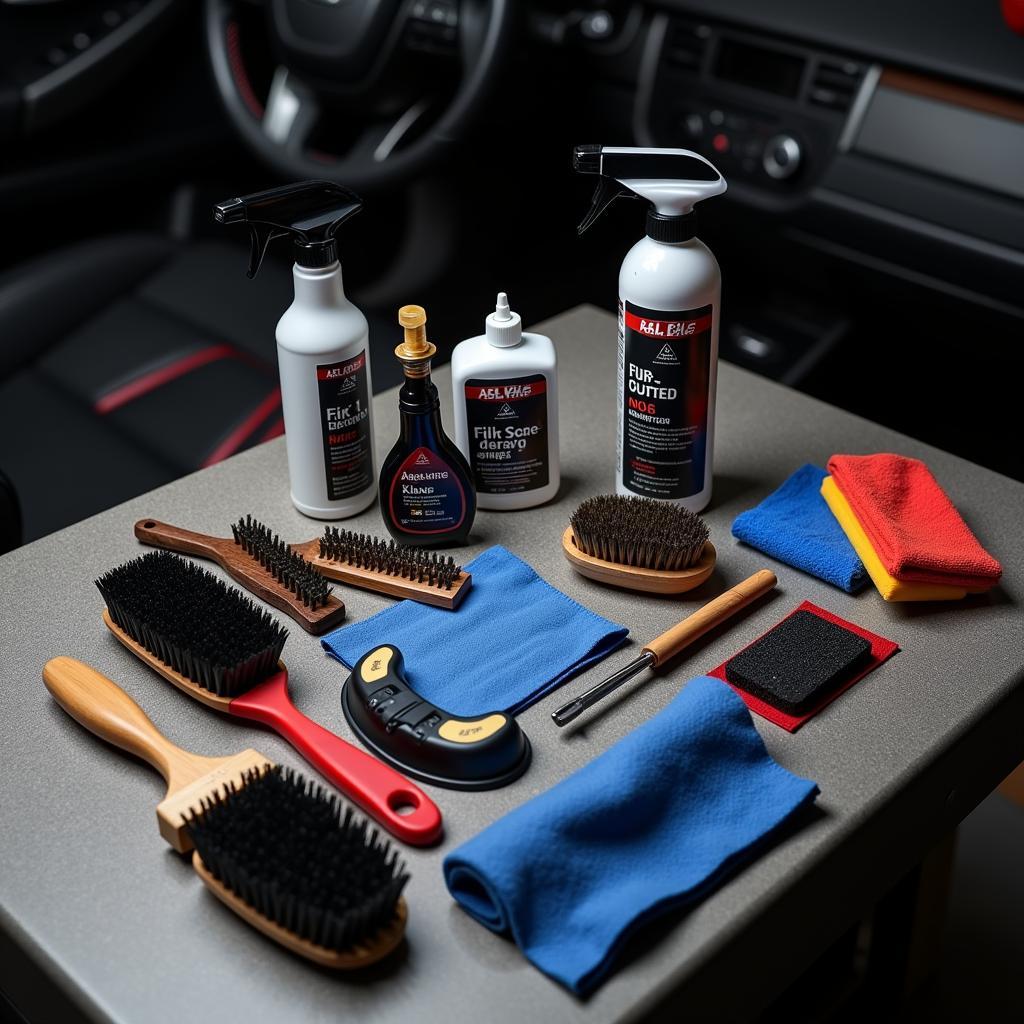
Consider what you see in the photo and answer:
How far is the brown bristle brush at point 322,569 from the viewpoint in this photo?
2.80 feet

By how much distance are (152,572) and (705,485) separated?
42 cm

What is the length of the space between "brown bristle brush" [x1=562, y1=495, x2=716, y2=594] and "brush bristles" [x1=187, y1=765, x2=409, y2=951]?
0.29 metres

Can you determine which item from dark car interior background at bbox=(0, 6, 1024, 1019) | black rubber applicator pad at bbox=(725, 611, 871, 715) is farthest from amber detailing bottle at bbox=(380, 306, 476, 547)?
dark car interior background at bbox=(0, 6, 1024, 1019)

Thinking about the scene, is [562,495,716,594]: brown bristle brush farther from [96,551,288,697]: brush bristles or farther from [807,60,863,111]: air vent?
[807,60,863,111]: air vent

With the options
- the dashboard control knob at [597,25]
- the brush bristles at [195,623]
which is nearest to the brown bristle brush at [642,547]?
the brush bristles at [195,623]

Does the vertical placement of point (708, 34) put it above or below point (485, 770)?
above

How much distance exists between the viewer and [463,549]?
933 mm

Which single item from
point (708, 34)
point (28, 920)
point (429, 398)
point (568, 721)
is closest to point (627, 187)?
point (429, 398)

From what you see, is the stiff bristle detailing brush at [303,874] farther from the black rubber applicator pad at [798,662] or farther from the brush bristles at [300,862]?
the black rubber applicator pad at [798,662]

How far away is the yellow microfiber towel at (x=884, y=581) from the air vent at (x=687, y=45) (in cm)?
76

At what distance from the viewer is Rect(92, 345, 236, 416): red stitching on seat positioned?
133 cm

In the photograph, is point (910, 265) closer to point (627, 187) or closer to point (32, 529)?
point (627, 187)

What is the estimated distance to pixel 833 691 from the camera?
79 cm

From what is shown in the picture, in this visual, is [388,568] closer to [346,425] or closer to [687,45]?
[346,425]
